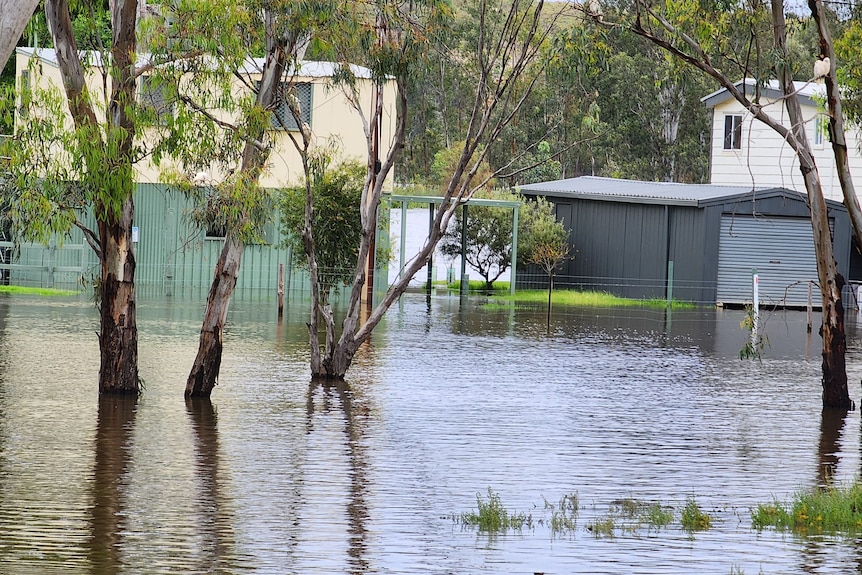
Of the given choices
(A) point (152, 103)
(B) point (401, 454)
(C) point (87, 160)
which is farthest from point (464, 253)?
(B) point (401, 454)

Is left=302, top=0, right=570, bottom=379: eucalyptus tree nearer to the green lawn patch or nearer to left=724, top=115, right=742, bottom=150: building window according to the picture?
the green lawn patch

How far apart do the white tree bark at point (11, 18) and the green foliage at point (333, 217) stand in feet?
81.6

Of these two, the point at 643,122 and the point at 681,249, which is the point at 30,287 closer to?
the point at 681,249

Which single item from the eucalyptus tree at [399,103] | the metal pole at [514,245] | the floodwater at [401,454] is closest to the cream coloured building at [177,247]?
the metal pole at [514,245]

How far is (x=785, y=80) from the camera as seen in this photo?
54.6ft

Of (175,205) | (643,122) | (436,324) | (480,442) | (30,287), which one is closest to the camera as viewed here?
(480,442)

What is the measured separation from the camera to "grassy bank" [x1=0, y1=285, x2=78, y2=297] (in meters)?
34.3

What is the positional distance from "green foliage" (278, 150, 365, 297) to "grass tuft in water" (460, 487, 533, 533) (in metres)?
21.7

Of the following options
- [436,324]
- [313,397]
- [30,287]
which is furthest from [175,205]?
[313,397]

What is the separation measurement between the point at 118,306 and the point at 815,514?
9639mm

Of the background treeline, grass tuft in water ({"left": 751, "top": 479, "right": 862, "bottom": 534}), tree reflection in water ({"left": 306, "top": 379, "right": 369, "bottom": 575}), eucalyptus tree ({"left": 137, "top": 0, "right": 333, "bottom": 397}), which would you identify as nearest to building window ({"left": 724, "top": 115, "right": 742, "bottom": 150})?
the background treeline

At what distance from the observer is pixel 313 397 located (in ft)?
58.0

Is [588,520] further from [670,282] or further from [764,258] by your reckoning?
[764,258]

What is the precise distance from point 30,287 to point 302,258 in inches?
312
